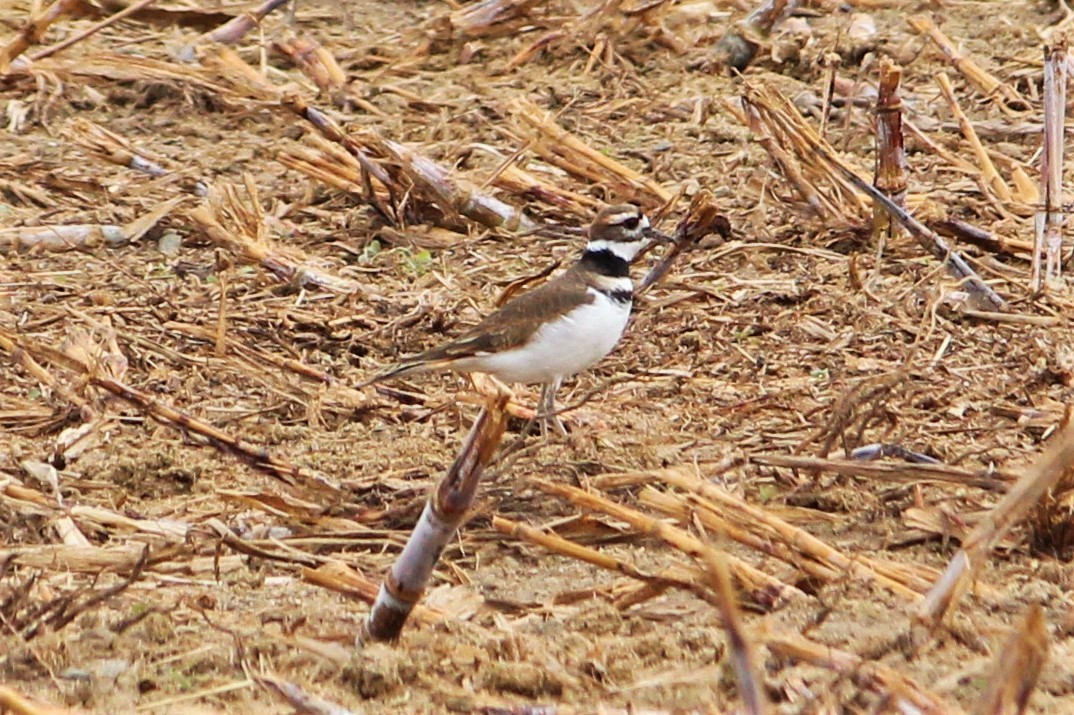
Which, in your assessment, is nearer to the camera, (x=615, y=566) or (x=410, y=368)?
(x=615, y=566)

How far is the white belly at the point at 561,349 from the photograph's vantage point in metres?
6.72

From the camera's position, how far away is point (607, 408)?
22.7 feet

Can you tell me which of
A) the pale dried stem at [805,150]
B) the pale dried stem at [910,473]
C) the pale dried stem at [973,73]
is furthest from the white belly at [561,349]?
the pale dried stem at [973,73]

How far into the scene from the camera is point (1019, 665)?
9.34ft

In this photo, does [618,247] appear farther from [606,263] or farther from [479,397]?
[479,397]

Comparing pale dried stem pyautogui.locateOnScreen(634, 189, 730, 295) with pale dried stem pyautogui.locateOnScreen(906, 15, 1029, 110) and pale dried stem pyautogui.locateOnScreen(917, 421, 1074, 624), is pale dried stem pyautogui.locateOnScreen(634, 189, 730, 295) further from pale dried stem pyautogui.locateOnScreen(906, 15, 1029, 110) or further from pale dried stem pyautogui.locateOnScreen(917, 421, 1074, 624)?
pale dried stem pyautogui.locateOnScreen(917, 421, 1074, 624)

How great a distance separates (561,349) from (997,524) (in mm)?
3000

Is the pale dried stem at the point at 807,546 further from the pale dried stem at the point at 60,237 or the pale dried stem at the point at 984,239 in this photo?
the pale dried stem at the point at 60,237

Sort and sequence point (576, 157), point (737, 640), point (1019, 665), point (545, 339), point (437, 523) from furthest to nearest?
point (576, 157)
point (545, 339)
point (437, 523)
point (1019, 665)
point (737, 640)

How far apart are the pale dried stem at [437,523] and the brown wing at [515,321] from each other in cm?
255

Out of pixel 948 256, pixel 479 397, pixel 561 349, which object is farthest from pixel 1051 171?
pixel 479 397

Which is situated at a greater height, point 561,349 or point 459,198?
point 561,349

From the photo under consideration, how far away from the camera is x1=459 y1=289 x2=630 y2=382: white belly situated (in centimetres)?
672

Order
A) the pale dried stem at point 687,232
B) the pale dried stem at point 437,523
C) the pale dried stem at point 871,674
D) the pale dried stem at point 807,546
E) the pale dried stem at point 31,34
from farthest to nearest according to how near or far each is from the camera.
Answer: the pale dried stem at point 31,34
the pale dried stem at point 687,232
the pale dried stem at point 807,546
the pale dried stem at point 437,523
the pale dried stem at point 871,674
